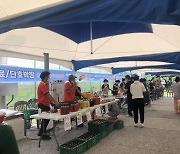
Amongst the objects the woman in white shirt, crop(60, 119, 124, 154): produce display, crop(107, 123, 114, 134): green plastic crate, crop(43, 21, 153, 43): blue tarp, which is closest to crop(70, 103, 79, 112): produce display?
crop(60, 119, 124, 154): produce display

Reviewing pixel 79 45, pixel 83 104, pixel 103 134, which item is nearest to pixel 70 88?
pixel 83 104

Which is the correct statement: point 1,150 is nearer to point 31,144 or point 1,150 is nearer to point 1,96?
point 31,144

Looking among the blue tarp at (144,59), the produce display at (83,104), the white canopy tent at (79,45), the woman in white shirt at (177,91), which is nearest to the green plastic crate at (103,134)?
the produce display at (83,104)

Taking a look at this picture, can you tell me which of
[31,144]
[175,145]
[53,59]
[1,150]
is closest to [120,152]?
[175,145]

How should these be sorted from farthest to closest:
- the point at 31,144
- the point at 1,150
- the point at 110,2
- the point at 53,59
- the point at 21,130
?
1. the point at 53,59
2. the point at 21,130
3. the point at 31,144
4. the point at 110,2
5. the point at 1,150

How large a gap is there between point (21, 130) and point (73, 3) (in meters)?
3.26

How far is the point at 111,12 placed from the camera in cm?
168

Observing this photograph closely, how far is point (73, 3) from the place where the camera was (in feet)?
5.62

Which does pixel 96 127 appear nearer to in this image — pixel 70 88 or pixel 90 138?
pixel 90 138

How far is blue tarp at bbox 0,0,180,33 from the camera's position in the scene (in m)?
1.52

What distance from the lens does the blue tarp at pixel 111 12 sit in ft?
4.98

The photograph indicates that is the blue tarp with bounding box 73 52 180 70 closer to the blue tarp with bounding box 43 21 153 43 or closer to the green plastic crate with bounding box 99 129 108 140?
the blue tarp with bounding box 43 21 153 43

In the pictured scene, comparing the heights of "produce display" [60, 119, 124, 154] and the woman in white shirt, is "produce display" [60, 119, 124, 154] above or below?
below

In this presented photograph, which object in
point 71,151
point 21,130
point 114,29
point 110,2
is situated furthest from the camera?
point 114,29
